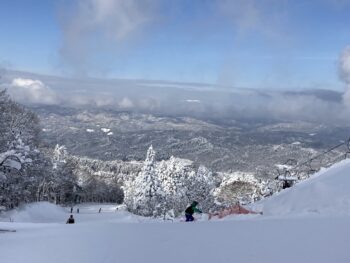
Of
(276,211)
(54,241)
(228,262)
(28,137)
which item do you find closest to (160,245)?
(228,262)

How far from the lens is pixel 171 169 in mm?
81625

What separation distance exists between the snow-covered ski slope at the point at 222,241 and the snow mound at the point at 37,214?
25.6 metres

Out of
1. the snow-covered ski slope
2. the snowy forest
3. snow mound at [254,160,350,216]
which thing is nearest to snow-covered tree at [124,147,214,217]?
the snowy forest

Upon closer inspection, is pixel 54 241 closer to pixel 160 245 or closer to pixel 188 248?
pixel 160 245

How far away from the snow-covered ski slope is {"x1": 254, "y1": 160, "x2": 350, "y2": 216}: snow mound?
33 mm

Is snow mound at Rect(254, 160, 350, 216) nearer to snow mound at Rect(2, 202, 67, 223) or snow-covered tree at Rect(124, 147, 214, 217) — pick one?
snow mound at Rect(2, 202, 67, 223)

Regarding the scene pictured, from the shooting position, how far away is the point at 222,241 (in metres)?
12.0

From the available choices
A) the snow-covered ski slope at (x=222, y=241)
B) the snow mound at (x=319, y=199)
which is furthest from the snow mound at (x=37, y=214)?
the snow mound at (x=319, y=199)

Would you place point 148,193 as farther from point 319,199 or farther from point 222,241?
point 222,241

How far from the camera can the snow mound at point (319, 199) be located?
16203 millimetres

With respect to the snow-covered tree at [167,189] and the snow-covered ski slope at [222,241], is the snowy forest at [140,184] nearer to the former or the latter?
the snow-covered tree at [167,189]

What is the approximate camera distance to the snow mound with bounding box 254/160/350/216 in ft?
53.2

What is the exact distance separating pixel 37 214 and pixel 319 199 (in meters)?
35.8

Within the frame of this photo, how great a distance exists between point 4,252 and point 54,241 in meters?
1.80
